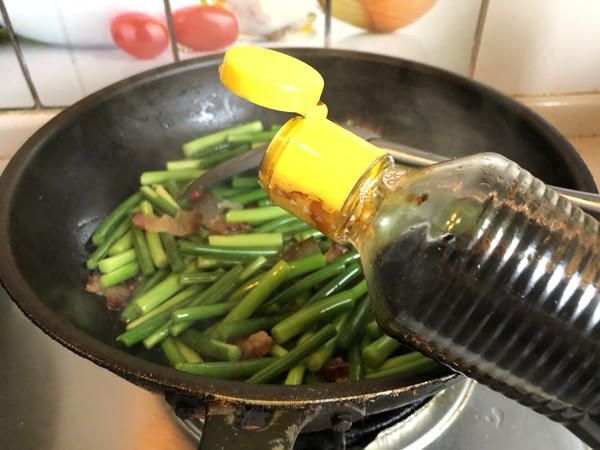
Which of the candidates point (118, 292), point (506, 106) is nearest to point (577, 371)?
point (506, 106)

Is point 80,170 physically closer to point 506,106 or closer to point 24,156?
point 24,156

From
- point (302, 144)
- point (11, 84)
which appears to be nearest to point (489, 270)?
point (302, 144)

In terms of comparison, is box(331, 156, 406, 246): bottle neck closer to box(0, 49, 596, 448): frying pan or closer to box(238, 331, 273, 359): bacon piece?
box(0, 49, 596, 448): frying pan

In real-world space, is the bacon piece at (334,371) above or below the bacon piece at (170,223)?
below

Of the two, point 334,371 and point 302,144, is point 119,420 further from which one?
point 302,144

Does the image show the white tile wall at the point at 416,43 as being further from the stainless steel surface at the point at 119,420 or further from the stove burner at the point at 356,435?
the stove burner at the point at 356,435

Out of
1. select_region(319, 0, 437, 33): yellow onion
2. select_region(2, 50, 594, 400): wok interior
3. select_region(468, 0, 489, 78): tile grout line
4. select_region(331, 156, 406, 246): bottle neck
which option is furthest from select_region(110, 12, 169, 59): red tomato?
select_region(331, 156, 406, 246): bottle neck

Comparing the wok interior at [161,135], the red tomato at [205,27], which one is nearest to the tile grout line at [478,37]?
the wok interior at [161,135]
